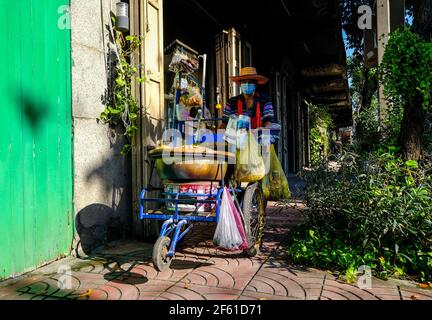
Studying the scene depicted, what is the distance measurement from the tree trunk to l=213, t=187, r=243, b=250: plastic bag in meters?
2.09

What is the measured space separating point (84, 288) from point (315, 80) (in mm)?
12834

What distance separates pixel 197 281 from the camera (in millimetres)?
2744

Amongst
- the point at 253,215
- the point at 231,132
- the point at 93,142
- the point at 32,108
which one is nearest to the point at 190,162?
the point at 231,132

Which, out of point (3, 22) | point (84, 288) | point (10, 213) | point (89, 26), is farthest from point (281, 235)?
point (3, 22)

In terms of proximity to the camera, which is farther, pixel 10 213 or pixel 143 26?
pixel 143 26

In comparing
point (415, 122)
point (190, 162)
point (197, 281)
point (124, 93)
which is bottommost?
point (197, 281)

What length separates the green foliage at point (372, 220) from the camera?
277 centimetres

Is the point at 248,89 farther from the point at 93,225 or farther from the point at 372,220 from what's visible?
the point at 93,225

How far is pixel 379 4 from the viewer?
5340mm

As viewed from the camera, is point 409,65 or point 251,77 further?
point 251,77

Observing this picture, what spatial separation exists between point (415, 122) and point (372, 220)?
1466mm

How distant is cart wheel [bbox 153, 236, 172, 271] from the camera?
8.19 ft

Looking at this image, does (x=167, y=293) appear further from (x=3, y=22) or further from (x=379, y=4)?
(x=379, y=4)

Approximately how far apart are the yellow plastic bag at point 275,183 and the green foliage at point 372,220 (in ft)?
2.01
